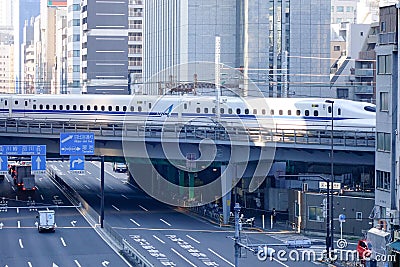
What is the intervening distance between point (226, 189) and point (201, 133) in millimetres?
3816

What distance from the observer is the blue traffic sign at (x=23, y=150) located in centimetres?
5509

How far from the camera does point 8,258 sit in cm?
4172

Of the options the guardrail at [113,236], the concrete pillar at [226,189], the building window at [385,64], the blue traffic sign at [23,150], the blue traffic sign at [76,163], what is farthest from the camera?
the concrete pillar at [226,189]

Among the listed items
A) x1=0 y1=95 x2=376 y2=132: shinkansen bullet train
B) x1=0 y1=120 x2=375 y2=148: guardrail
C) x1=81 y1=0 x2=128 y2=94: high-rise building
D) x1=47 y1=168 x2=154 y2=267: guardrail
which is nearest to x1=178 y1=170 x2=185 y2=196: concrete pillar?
x1=0 y1=95 x2=376 y2=132: shinkansen bullet train

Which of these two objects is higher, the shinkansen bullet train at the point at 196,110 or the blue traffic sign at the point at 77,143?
the shinkansen bullet train at the point at 196,110

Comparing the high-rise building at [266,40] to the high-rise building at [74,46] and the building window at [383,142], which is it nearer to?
the building window at [383,142]

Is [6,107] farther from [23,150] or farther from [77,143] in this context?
[77,143]

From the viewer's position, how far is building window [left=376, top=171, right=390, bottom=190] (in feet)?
140

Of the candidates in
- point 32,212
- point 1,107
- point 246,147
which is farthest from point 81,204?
point 1,107

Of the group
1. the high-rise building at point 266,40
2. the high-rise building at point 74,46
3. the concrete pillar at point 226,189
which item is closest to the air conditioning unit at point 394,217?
the concrete pillar at point 226,189

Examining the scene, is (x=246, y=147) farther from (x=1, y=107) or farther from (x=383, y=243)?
(x=1, y=107)

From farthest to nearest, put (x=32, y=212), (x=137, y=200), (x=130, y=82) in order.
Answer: (x=130, y=82) < (x=137, y=200) < (x=32, y=212)

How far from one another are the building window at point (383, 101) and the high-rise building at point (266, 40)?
1915 inches

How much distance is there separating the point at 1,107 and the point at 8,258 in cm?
3724
